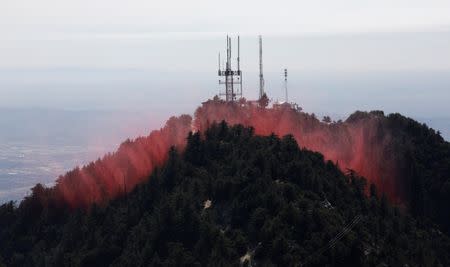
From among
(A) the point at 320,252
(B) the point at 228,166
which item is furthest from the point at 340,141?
(A) the point at 320,252

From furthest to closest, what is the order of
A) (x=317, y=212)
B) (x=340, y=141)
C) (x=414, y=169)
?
(x=340, y=141), (x=414, y=169), (x=317, y=212)

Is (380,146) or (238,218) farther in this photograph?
(380,146)

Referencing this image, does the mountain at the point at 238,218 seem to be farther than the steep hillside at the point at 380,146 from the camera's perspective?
No

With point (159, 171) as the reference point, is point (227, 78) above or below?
Result: above

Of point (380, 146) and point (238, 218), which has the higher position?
point (380, 146)

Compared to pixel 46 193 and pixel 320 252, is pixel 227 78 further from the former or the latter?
pixel 320 252

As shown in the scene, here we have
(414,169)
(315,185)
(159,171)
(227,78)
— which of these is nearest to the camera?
(315,185)

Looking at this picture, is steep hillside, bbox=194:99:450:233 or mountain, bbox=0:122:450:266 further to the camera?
steep hillside, bbox=194:99:450:233

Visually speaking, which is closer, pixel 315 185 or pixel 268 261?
pixel 268 261
